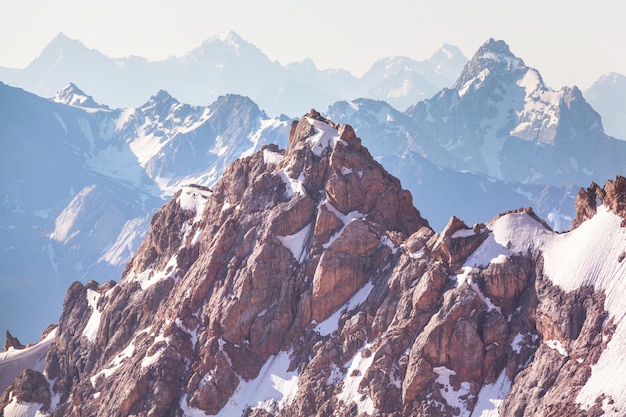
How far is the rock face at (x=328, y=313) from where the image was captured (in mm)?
128375

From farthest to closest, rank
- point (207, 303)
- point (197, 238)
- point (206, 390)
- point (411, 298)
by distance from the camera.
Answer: point (197, 238) → point (207, 303) → point (206, 390) → point (411, 298)

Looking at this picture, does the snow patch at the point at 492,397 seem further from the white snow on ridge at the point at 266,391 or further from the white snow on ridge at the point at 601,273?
the white snow on ridge at the point at 266,391

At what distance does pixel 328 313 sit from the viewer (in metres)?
153

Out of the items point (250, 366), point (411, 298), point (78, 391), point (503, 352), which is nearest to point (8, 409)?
point (78, 391)

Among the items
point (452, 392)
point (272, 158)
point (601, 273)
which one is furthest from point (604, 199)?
point (272, 158)

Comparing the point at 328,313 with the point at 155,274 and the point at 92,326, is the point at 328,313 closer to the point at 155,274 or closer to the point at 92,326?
the point at 155,274

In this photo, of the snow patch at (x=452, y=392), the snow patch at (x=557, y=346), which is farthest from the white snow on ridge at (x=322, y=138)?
the snow patch at (x=557, y=346)

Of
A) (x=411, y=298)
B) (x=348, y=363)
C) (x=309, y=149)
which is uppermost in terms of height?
(x=309, y=149)

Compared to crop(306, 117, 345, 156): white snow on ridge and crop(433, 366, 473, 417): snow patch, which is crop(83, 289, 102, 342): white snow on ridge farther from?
crop(433, 366, 473, 417): snow patch

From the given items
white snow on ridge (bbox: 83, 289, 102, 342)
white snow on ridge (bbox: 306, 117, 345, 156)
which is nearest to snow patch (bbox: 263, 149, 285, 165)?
white snow on ridge (bbox: 306, 117, 345, 156)

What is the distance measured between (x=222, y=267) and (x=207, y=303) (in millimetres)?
8004

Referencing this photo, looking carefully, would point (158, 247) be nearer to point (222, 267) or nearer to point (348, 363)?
point (222, 267)

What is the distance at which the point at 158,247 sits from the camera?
634ft

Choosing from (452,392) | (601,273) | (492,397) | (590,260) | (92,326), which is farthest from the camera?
(92,326)
